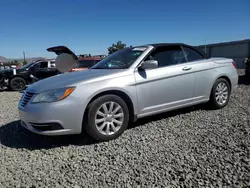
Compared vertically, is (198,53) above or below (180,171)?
above

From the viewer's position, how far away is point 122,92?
11.5ft

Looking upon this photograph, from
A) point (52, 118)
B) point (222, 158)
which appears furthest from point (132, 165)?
point (52, 118)

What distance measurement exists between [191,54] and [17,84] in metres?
8.84

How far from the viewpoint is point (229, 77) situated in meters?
4.92

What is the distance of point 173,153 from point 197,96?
1867 millimetres

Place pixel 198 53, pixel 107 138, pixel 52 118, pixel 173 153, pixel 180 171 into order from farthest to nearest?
1. pixel 198 53
2. pixel 107 138
3. pixel 52 118
4. pixel 173 153
5. pixel 180 171

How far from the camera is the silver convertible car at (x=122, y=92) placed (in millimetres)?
3156

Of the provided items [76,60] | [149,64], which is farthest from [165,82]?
[76,60]

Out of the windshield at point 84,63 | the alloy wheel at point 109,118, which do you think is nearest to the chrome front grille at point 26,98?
the alloy wheel at point 109,118

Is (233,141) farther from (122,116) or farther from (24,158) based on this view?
(24,158)

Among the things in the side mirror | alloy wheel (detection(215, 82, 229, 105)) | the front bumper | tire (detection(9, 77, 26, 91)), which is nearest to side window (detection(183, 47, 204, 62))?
alloy wheel (detection(215, 82, 229, 105))

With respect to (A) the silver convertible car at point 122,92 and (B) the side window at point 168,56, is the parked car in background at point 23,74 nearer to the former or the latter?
(A) the silver convertible car at point 122,92

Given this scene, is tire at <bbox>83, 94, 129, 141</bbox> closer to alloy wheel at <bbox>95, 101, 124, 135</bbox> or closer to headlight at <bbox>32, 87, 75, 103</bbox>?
alloy wheel at <bbox>95, 101, 124, 135</bbox>

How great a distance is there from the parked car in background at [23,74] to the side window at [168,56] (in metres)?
7.57
